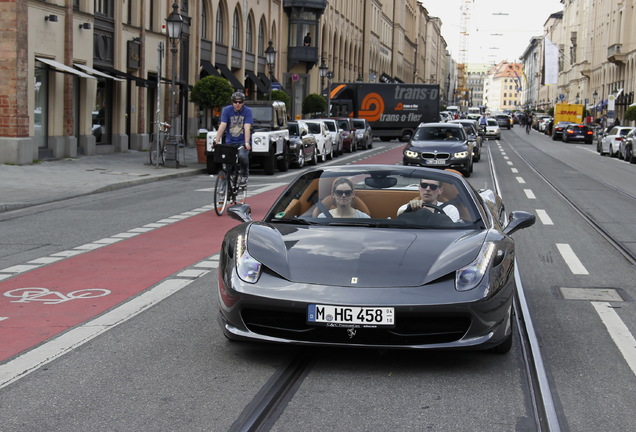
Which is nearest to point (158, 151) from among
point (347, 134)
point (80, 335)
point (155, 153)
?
point (155, 153)

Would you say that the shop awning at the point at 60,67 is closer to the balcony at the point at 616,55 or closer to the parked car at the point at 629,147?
the parked car at the point at 629,147

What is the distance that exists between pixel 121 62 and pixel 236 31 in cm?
1623

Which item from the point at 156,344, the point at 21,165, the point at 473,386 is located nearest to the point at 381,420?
the point at 473,386

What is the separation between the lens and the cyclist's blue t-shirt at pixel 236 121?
14.6 metres

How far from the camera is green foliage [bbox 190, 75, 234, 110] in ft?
104

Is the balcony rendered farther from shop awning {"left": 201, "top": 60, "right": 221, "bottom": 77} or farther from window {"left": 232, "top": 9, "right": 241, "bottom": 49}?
shop awning {"left": 201, "top": 60, "right": 221, "bottom": 77}

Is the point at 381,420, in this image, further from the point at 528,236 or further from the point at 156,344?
the point at 528,236

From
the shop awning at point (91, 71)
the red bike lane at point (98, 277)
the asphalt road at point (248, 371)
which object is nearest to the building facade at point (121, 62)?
the shop awning at point (91, 71)

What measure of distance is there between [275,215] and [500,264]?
1.74 metres

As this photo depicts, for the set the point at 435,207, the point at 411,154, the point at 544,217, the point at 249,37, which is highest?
the point at 249,37

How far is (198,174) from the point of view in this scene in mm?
26125

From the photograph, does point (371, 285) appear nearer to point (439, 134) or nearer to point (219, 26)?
point (439, 134)

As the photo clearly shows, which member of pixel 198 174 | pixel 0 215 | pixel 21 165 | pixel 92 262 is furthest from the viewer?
pixel 198 174

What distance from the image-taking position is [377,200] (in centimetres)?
682
